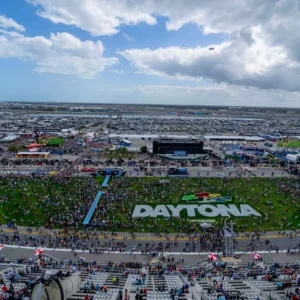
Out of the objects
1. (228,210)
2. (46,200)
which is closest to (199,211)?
(228,210)

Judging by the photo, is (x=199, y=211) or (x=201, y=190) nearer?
(x=199, y=211)

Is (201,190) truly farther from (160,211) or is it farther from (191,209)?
(160,211)

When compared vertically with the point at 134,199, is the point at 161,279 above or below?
above

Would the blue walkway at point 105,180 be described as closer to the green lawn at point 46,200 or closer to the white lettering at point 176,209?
the green lawn at point 46,200

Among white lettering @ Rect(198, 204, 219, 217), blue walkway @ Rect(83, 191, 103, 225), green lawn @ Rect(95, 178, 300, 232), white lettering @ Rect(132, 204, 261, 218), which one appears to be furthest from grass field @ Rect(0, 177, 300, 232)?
white lettering @ Rect(198, 204, 219, 217)

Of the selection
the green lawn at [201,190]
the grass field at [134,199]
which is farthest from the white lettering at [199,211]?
the grass field at [134,199]

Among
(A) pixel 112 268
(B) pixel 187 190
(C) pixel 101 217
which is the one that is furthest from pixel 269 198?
(A) pixel 112 268

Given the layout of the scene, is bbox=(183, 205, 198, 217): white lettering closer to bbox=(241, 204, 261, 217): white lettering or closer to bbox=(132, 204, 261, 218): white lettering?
bbox=(132, 204, 261, 218): white lettering
